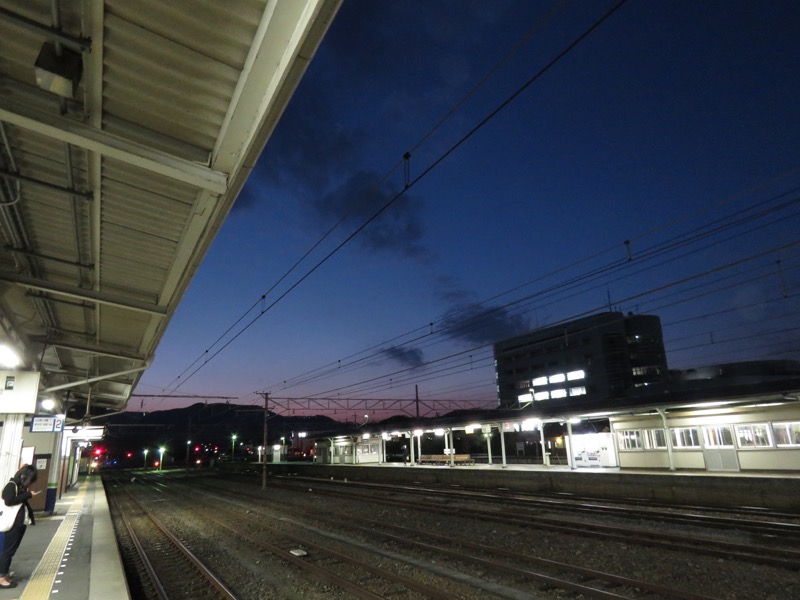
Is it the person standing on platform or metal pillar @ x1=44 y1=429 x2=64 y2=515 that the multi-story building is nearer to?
metal pillar @ x1=44 y1=429 x2=64 y2=515

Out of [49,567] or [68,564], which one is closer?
[49,567]

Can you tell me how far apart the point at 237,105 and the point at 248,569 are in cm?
914

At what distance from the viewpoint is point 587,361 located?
3410 inches

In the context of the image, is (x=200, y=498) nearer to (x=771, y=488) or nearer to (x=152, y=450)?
A: (x=771, y=488)

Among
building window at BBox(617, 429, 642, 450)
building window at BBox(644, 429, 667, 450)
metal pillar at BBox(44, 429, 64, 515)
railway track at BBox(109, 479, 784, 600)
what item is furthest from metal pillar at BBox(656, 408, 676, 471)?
metal pillar at BBox(44, 429, 64, 515)

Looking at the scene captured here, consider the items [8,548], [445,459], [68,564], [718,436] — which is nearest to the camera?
[8,548]

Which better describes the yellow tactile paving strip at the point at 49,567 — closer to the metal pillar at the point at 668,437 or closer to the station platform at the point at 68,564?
the station platform at the point at 68,564

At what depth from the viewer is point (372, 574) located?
30.0 feet

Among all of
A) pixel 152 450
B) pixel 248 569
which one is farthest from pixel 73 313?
pixel 152 450

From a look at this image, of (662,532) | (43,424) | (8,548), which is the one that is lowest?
(662,532)

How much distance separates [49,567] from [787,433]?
2175 cm

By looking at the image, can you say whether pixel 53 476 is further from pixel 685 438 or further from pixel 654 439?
pixel 685 438

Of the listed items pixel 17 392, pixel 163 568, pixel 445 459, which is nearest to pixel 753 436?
pixel 163 568

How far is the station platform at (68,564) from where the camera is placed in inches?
269
